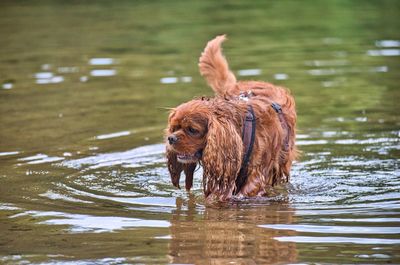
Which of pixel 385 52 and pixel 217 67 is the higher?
pixel 217 67

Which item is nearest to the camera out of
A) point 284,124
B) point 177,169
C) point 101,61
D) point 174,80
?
point 177,169

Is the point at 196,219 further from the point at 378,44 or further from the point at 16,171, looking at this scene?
the point at 378,44

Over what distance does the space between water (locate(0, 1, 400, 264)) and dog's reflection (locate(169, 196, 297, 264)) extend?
0.05 ft

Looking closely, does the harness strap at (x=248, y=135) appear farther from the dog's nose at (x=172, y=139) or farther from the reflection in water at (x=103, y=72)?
the reflection in water at (x=103, y=72)

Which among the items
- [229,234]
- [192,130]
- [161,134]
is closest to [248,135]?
[192,130]

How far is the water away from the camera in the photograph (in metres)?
7.47

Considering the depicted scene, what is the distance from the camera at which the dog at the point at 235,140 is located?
829 centimetres

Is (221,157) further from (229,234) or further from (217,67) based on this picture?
(217,67)

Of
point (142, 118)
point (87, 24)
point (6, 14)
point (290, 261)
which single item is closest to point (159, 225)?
point (290, 261)

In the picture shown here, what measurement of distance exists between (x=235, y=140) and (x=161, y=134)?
3640 millimetres

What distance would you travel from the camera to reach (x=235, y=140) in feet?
27.5

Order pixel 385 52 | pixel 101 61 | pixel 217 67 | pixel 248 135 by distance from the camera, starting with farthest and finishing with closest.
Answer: pixel 101 61, pixel 385 52, pixel 217 67, pixel 248 135

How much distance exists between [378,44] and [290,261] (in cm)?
1124

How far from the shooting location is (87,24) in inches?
878
